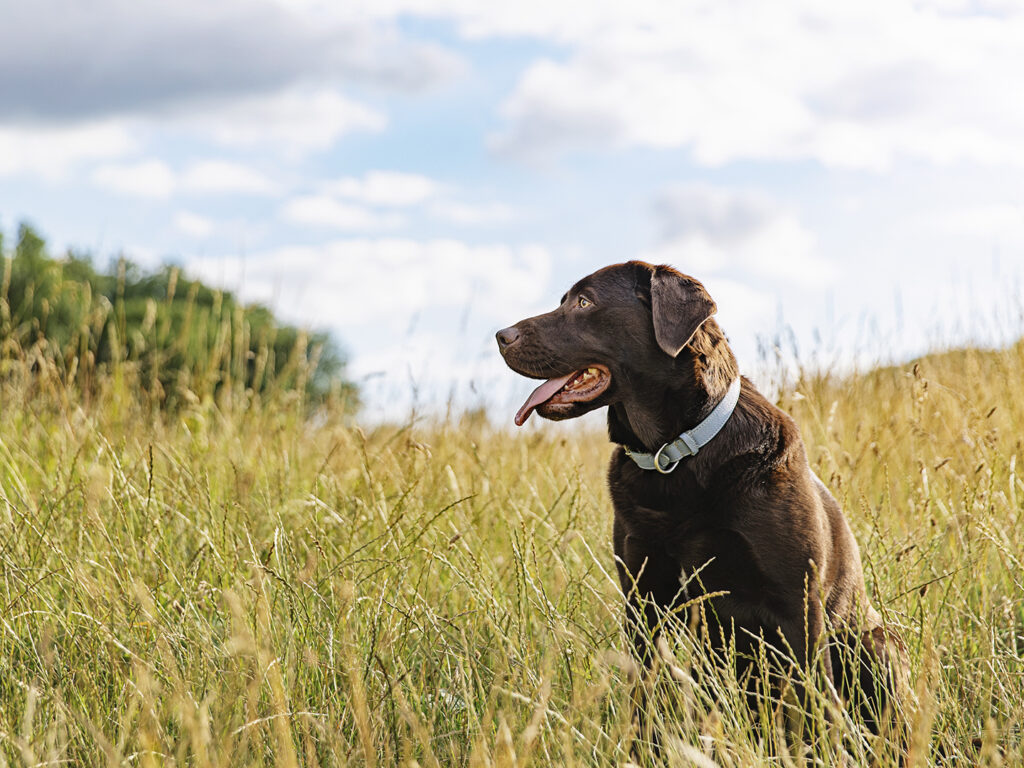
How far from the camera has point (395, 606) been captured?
282 cm

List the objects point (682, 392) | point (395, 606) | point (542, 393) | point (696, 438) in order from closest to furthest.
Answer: point (395, 606)
point (696, 438)
point (682, 392)
point (542, 393)

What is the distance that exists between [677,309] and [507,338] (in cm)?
59

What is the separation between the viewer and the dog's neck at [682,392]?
9.92ft

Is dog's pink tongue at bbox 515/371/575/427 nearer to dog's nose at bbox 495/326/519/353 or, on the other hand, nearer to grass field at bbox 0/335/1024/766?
dog's nose at bbox 495/326/519/353

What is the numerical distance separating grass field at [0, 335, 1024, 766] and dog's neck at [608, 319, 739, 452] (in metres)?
0.52

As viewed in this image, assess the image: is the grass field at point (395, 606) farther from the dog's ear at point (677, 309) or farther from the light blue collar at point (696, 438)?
the dog's ear at point (677, 309)

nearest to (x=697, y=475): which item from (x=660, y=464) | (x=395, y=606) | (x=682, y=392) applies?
(x=660, y=464)

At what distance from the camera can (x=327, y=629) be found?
9.23 feet

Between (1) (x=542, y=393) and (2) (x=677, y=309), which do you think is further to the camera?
(1) (x=542, y=393)

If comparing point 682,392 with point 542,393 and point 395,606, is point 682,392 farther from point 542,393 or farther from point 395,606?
point 395,606

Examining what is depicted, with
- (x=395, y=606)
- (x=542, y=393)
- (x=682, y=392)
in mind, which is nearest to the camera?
(x=395, y=606)

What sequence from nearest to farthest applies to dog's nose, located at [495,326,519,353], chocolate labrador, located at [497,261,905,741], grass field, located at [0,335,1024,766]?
grass field, located at [0,335,1024,766] < chocolate labrador, located at [497,261,905,741] < dog's nose, located at [495,326,519,353]

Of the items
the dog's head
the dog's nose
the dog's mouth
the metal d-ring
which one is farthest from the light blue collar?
the dog's nose

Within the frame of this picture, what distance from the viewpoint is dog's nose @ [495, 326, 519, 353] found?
3225 millimetres
